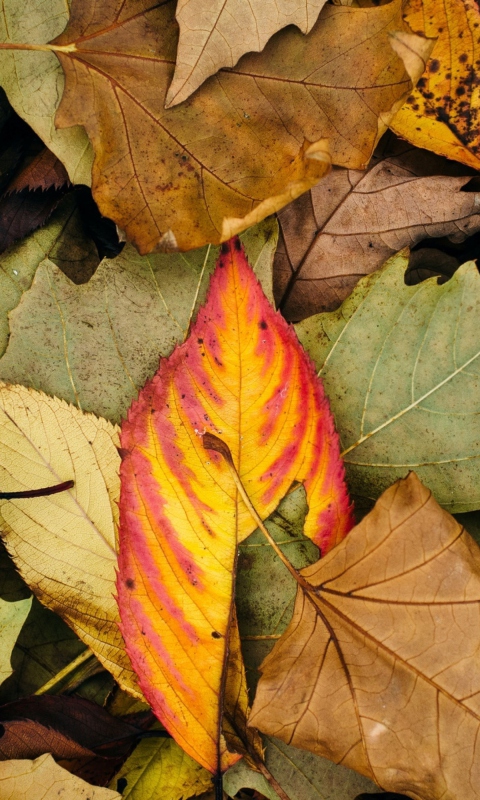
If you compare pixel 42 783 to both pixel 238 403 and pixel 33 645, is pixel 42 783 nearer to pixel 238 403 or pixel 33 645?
pixel 33 645

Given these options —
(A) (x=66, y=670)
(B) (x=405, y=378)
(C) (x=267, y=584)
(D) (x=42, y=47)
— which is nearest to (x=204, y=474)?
(C) (x=267, y=584)

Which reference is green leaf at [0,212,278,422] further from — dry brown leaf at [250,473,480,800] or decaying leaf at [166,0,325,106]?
dry brown leaf at [250,473,480,800]

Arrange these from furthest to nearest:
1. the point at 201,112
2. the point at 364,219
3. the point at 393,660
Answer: the point at 364,219
the point at 201,112
the point at 393,660

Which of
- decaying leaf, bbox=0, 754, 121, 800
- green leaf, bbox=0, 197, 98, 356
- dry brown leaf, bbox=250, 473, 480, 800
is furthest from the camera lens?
green leaf, bbox=0, 197, 98, 356

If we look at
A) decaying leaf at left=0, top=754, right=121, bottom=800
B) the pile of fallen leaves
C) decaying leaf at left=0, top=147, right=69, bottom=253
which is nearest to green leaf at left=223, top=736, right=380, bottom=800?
the pile of fallen leaves

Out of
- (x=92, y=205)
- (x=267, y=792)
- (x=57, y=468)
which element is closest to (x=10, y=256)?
(x=92, y=205)

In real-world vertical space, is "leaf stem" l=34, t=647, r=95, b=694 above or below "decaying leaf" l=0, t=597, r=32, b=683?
below
